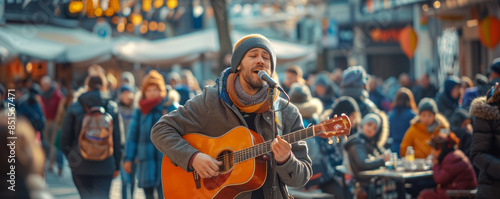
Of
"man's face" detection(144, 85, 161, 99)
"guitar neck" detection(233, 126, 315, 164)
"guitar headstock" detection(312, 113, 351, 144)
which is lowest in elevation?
"guitar neck" detection(233, 126, 315, 164)

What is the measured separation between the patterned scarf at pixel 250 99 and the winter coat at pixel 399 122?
5.80 metres

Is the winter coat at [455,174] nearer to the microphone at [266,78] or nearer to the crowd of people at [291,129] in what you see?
the crowd of people at [291,129]

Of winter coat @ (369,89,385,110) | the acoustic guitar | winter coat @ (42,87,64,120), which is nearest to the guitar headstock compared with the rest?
the acoustic guitar

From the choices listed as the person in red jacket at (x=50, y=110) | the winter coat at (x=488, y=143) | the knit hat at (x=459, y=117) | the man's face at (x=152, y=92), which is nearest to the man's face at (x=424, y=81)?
the knit hat at (x=459, y=117)

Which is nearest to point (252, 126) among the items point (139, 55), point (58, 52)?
point (139, 55)

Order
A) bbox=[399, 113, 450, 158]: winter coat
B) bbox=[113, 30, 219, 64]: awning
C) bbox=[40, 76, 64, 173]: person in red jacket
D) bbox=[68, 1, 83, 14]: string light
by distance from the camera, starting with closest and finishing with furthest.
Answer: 1. bbox=[399, 113, 450, 158]: winter coat
2. bbox=[40, 76, 64, 173]: person in red jacket
3. bbox=[68, 1, 83, 14]: string light
4. bbox=[113, 30, 219, 64]: awning

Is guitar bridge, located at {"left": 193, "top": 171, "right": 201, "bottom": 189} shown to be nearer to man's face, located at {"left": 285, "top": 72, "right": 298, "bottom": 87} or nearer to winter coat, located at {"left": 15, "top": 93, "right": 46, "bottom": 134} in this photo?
man's face, located at {"left": 285, "top": 72, "right": 298, "bottom": 87}

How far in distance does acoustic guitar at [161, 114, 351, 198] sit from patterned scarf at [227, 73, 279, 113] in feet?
0.48

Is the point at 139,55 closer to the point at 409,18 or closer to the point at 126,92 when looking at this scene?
the point at 126,92

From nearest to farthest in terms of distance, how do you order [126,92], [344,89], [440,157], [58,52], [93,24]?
[440,157] < [344,89] < [126,92] < [58,52] < [93,24]

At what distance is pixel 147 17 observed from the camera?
36.6 metres

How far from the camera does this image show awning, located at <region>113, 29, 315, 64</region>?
17688 millimetres

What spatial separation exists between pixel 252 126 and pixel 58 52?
61.6 ft

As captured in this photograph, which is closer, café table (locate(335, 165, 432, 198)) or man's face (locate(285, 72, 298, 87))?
café table (locate(335, 165, 432, 198))
